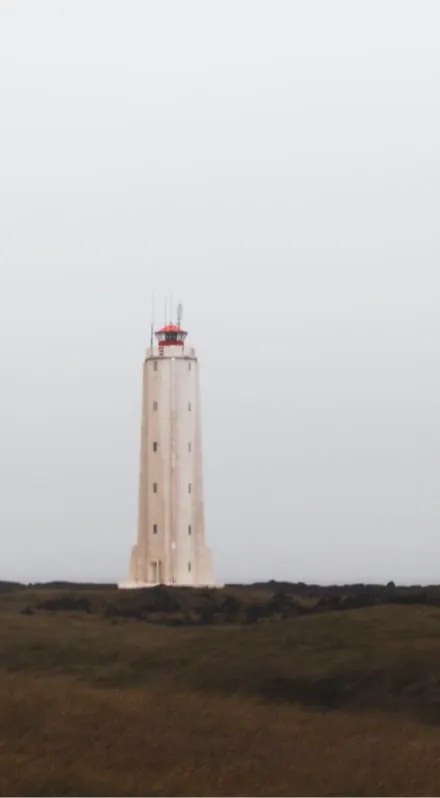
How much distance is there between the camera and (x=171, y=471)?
65.2m

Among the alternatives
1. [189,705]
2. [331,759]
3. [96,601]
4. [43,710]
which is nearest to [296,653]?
[189,705]

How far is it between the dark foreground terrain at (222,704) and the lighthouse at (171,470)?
50.0 feet

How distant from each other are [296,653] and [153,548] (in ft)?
105

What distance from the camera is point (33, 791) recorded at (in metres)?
18.2

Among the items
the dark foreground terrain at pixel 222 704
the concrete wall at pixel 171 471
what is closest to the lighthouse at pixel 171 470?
the concrete wall at pixel 171 471

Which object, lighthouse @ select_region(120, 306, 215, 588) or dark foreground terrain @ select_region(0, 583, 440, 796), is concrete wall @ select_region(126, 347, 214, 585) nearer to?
lighthouse @ select_region(120, 306, 215, 588)

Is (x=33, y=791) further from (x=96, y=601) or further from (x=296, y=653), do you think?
(x=96, y=601)

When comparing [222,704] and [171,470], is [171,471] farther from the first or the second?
[222,704]

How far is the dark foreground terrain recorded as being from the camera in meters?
19.7

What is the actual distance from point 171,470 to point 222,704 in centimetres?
Answer: 3727

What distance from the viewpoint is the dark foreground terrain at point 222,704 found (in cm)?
1972

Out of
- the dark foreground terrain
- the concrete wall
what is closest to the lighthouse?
the concrete wall

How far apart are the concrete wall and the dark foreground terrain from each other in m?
15.3

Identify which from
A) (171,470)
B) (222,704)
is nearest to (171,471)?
(171,470)
